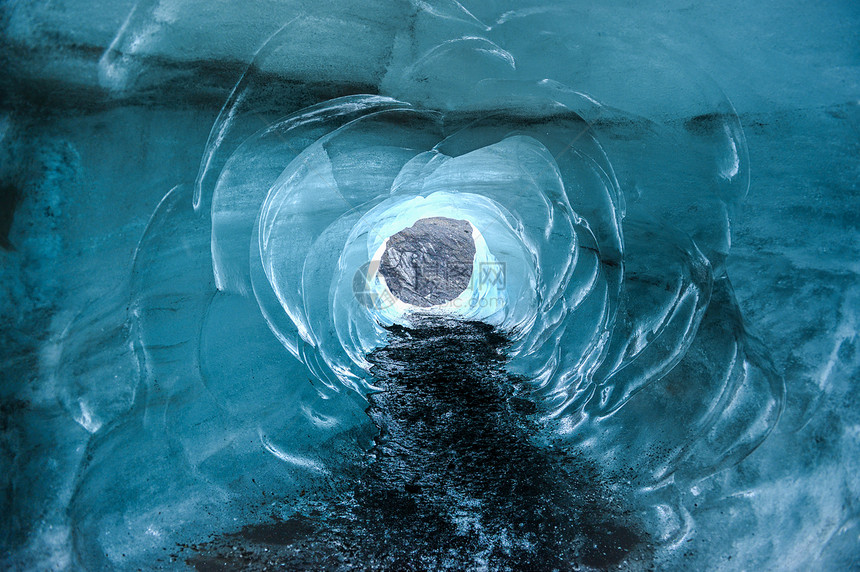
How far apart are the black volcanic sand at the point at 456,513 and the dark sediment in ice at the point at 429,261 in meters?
1.39

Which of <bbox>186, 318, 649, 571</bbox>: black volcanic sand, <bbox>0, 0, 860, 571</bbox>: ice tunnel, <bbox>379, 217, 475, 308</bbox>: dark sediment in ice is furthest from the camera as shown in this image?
<bbox>379, 217, 475, 308</bbox>: dark sediment in ice

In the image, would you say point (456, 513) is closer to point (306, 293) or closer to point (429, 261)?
point (306, 293)

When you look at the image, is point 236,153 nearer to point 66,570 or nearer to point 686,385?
point 66,570

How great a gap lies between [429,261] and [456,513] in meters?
2.17

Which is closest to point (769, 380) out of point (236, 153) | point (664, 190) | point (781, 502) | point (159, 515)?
point (781, 502)

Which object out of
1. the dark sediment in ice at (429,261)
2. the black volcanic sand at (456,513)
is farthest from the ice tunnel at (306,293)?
the dark sediment in ice at (429,261)

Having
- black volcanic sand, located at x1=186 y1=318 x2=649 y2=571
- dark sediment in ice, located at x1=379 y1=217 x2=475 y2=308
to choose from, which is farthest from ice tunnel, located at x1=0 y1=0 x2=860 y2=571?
dark sediment in ice, located at x1=379 y1=217 x2=475 y2=308

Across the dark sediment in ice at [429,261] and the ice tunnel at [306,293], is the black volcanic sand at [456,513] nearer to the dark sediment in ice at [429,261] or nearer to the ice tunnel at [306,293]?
the ice tunnel at [306,293]

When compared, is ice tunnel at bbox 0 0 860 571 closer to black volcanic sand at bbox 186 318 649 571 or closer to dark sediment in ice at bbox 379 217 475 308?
black volcanic sand at bbox 186 318 649 571

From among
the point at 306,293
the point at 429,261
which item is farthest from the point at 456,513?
the point at 429,261

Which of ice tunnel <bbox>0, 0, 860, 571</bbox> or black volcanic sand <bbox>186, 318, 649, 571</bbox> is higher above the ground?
ice tunnel <bbox>0, 0, 860, 571</bbox>

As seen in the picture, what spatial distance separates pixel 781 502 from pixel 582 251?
1355mm

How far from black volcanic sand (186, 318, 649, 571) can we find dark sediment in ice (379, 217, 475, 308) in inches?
54.5

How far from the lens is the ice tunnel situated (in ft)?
6.01
